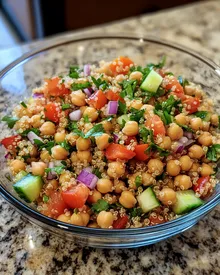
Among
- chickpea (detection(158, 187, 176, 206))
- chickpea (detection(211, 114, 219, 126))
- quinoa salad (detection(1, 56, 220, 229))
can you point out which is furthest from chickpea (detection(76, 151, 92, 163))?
chickpea (detection(211, 114, 219, 126))

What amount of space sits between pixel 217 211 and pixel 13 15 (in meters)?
3.11

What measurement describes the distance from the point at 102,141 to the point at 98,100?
0.17 metres

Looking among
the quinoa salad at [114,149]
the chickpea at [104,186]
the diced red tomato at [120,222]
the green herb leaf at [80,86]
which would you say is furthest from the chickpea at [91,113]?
the diced red tomato at [120,222]

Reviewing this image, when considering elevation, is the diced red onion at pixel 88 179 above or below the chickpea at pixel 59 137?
below

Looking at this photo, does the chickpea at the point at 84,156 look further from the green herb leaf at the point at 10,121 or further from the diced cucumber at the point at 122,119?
the green herb leaf at the point at 10,121

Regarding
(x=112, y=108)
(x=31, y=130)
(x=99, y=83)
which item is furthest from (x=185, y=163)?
(x=31, y=130)

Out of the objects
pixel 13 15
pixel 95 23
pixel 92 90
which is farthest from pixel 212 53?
pixel 13 15

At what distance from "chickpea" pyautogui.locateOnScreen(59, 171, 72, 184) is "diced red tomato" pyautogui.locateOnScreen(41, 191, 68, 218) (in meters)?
0.03

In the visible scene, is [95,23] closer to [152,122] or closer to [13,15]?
[13,15]

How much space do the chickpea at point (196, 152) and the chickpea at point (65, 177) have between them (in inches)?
14.3

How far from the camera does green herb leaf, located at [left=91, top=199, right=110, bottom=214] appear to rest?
3.44 ft

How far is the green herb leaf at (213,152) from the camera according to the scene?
3.91 feet

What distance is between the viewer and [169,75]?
1.36 m

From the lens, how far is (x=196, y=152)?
1.17 m
